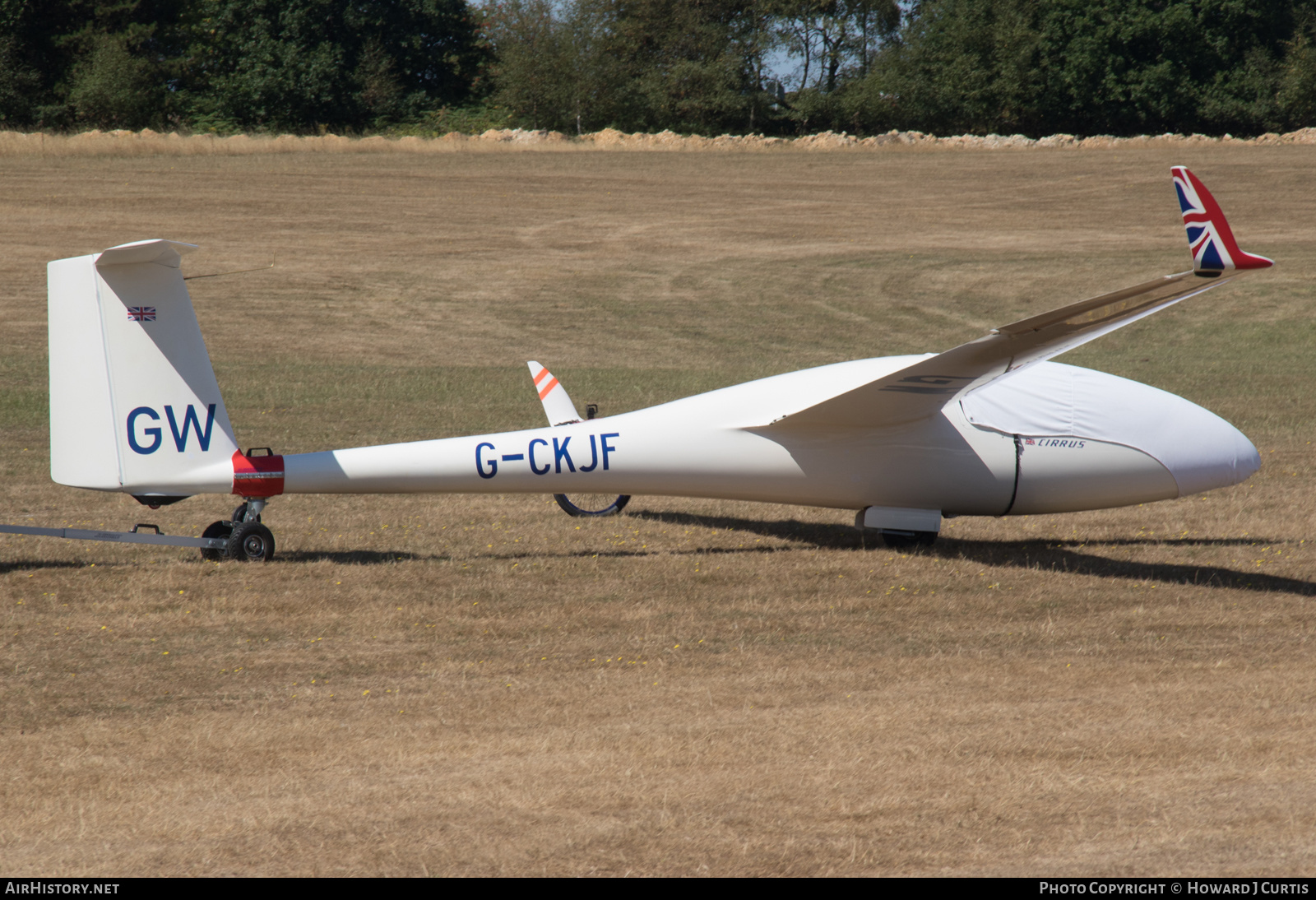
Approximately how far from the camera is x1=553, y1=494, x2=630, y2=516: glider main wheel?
12.4 meters

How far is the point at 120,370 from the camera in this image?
8.98m

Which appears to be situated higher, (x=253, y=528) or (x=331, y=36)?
(x=331, y=36)

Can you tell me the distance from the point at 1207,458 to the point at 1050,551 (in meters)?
1.55

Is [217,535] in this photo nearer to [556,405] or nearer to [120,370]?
[120,370]

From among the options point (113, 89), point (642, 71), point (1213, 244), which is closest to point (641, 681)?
point (1213, 244)

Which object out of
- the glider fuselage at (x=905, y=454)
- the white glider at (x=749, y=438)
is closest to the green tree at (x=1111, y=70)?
the glider fuselage at (x=905, y=454)

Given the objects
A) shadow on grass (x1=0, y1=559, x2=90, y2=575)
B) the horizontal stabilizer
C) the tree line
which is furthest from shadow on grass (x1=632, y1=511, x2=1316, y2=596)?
the tree line

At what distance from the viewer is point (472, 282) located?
33719 millimetres

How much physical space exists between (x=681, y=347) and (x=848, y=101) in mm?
45783

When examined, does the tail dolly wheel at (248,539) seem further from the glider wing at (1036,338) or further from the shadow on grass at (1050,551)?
the glider wing at (1036,338)

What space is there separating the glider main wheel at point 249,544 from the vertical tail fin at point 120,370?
71cm

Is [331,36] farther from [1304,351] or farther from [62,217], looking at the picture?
[1304,351]

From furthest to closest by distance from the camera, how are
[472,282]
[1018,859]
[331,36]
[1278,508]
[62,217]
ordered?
[331,36] → [62,217] → [472,282] → [1278,508] → [1018,859]

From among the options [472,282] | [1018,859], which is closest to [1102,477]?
[1018,859]
